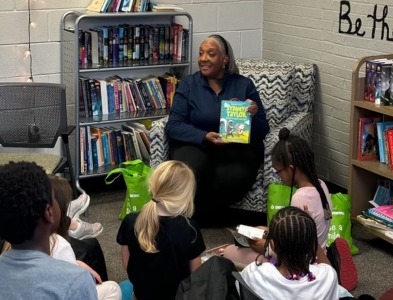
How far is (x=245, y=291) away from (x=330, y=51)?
2.71 metres

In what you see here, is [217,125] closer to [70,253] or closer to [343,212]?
[343,212]

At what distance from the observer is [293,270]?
242cm

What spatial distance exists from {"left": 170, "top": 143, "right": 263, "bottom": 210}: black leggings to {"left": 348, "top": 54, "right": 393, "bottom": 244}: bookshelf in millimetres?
547

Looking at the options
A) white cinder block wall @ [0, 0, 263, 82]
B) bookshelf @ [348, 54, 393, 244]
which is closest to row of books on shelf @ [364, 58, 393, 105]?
bookshelf @ [348, 54, 393, 244]

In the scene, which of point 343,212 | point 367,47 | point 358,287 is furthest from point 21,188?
point 367,47

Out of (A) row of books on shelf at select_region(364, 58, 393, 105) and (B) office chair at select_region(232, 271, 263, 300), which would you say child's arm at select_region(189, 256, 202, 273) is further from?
(A) row of books on shelf at select_region(364, 58, 393, 105)

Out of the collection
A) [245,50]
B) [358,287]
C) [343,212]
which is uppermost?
[245,50]

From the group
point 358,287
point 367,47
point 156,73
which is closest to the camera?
point 358,287

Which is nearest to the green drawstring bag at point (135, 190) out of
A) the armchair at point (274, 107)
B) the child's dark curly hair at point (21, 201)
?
the armchair at point (274, 107)

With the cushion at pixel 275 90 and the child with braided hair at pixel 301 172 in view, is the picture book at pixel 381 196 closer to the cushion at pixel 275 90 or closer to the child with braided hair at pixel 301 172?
the cushion at pixel 275 90

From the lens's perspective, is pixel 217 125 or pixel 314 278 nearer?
pixel 314 278

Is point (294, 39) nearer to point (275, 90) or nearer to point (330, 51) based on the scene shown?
point (330, 51)

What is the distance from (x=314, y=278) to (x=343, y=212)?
5.01ft

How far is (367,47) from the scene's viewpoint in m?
4.43
